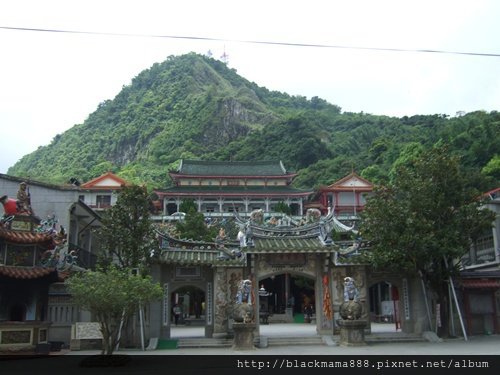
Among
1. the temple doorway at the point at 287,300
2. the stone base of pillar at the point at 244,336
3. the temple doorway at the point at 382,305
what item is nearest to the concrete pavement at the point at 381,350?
the stone base of pillar at the point at 244,336

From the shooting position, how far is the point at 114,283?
14141mm

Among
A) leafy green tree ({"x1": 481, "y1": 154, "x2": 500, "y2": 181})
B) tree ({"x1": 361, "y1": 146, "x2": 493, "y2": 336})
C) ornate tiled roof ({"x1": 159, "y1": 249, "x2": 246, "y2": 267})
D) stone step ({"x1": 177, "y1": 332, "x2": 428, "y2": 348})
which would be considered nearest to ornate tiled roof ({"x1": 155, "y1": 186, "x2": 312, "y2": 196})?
leafy green tree ({"x1": 481, "y1": 154, "x2": 500, "y2": 181})

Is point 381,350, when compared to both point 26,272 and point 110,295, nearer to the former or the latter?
point 110,295

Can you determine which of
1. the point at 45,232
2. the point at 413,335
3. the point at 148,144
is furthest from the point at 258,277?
the point at 148,144

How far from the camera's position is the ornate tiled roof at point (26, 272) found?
16.6 meters

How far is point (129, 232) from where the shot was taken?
19.8 meters

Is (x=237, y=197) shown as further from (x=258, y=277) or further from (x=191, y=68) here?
(x=191, y=68)

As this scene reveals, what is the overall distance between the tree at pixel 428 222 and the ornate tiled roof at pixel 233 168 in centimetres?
4350

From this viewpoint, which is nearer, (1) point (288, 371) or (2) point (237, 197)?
(1) point (288, 371)

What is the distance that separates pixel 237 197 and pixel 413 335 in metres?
42.1

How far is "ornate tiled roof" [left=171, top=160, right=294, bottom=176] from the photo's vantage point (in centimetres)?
6506

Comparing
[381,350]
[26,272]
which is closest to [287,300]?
→ [381,350]

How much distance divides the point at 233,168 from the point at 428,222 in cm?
4831

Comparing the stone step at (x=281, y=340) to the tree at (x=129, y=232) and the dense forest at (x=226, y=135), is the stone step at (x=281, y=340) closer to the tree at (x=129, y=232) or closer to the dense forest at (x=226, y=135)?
the tree at (x=129, y=232)
